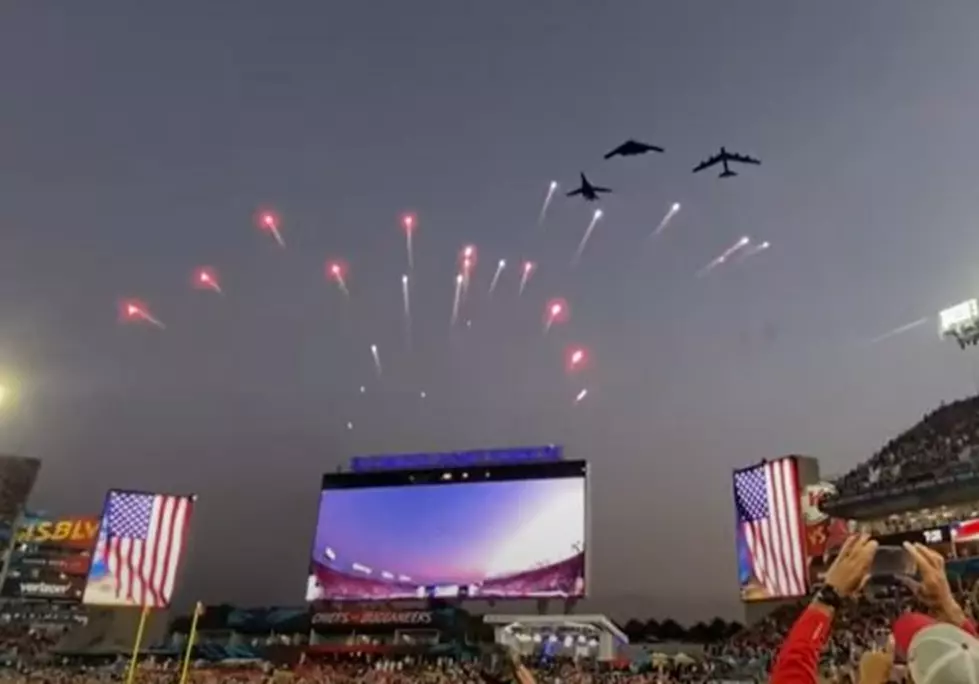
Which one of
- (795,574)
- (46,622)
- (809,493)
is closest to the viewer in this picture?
(795,574)

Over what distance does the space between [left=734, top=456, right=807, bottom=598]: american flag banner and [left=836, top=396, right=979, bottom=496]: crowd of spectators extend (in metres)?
10.9

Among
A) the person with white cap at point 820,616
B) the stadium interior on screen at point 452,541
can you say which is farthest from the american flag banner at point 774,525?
the person with white cap at point 820,616

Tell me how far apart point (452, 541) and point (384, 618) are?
7.87m

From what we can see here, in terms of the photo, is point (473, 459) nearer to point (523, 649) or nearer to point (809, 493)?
point (523, 649)

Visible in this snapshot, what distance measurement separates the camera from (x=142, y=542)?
1547 inches

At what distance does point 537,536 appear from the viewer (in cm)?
4119

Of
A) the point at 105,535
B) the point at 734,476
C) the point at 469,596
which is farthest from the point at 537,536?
the point at 105,535

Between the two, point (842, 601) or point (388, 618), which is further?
point (388, 618)

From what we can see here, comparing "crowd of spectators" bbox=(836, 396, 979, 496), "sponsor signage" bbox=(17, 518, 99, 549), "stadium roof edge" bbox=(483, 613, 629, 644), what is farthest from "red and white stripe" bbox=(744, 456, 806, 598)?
A: "sponsor signage" bbox=(17, 518, 99, 549)

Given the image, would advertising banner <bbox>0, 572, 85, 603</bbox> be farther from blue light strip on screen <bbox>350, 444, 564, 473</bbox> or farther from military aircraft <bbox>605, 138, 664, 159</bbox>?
military aircraft <bbox>605, 138, 664, 159</bbox>

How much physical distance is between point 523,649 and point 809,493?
22.8 metres

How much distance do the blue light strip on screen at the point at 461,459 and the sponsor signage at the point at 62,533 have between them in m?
39.3

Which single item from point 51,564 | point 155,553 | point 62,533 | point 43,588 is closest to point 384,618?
point 155,553

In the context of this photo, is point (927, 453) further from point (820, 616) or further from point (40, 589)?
point (40, 589)
